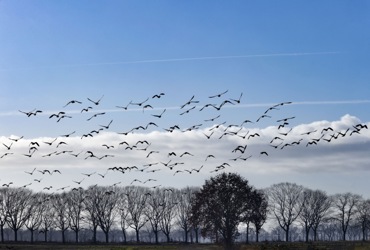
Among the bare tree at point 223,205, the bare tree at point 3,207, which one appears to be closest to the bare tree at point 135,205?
the bare tree at point 3,207

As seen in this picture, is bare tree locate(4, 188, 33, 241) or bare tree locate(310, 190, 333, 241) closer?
bare tree locate(4, 188, 33, 241)

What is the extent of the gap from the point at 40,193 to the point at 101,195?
1633cm

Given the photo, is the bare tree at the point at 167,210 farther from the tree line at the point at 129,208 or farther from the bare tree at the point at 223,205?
the bare tree at the point at 223,205

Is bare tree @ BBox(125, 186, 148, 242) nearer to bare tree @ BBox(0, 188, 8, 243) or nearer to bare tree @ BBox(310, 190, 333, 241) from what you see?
bare tree @ BBox(0, 188, 8, 243)

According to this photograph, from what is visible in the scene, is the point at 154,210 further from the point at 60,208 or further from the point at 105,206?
the point at 60,208

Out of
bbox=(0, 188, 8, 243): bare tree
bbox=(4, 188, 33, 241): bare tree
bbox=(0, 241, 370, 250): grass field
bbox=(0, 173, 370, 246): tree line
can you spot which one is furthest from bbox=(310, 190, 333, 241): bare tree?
bbox=(0, 188, 8, 243): bare tree

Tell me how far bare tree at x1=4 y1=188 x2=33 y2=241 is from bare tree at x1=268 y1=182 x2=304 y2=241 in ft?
211

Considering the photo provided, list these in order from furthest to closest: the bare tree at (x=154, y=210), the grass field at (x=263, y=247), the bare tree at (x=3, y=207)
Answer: the bare tree at (x=154, y=210), the bare tree at (x=3, y=207), the grass field at (x=263, y=247)

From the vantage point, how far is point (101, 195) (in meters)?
136

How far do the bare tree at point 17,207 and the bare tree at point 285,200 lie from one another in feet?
211

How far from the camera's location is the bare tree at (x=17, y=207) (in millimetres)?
125438

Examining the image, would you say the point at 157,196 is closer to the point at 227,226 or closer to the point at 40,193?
the point at 40,193

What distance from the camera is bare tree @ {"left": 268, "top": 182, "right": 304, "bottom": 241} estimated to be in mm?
146875

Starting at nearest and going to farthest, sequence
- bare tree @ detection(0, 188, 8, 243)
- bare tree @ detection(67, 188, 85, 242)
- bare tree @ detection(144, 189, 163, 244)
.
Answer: bare tree @ detection(0, 188, 8, 243) → bare tree @ detection(67, 188, 85, 242) → bare tree @ detection(144, 189, 163, 244)
